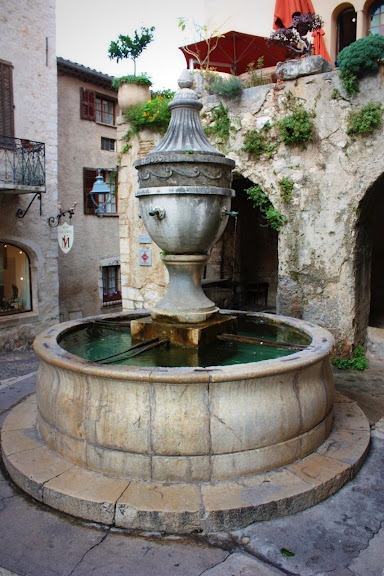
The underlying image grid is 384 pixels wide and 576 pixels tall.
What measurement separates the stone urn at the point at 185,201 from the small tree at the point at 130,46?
578 cm

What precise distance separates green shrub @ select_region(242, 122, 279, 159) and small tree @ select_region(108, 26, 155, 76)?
12.2 feet

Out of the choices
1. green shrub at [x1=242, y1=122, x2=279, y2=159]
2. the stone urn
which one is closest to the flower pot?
green shrub at [x1=242, y1=122, x2=279, y2=159]

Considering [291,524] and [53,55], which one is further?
[53,55]

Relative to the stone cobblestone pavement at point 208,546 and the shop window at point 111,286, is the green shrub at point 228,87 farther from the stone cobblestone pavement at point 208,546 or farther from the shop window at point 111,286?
the shop window at point 111,286

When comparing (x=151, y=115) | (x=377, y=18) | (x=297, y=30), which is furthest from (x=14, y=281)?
(x=377, y=18)

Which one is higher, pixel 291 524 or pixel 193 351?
pixel 193 351

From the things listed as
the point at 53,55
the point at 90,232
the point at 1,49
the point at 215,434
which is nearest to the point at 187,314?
the point at 215,434

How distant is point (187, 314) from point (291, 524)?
208cm

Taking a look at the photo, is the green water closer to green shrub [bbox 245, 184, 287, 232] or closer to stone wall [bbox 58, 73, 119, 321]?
green shrub [bbox 245, 184, 287, 232]

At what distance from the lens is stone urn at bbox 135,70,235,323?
4.34 meters

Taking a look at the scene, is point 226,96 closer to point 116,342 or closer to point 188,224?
point 188,224

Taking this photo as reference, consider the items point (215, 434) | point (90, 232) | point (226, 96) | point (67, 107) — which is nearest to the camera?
point (215, 434)

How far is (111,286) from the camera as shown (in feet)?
53.2

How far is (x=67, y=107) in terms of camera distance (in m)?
14.1
